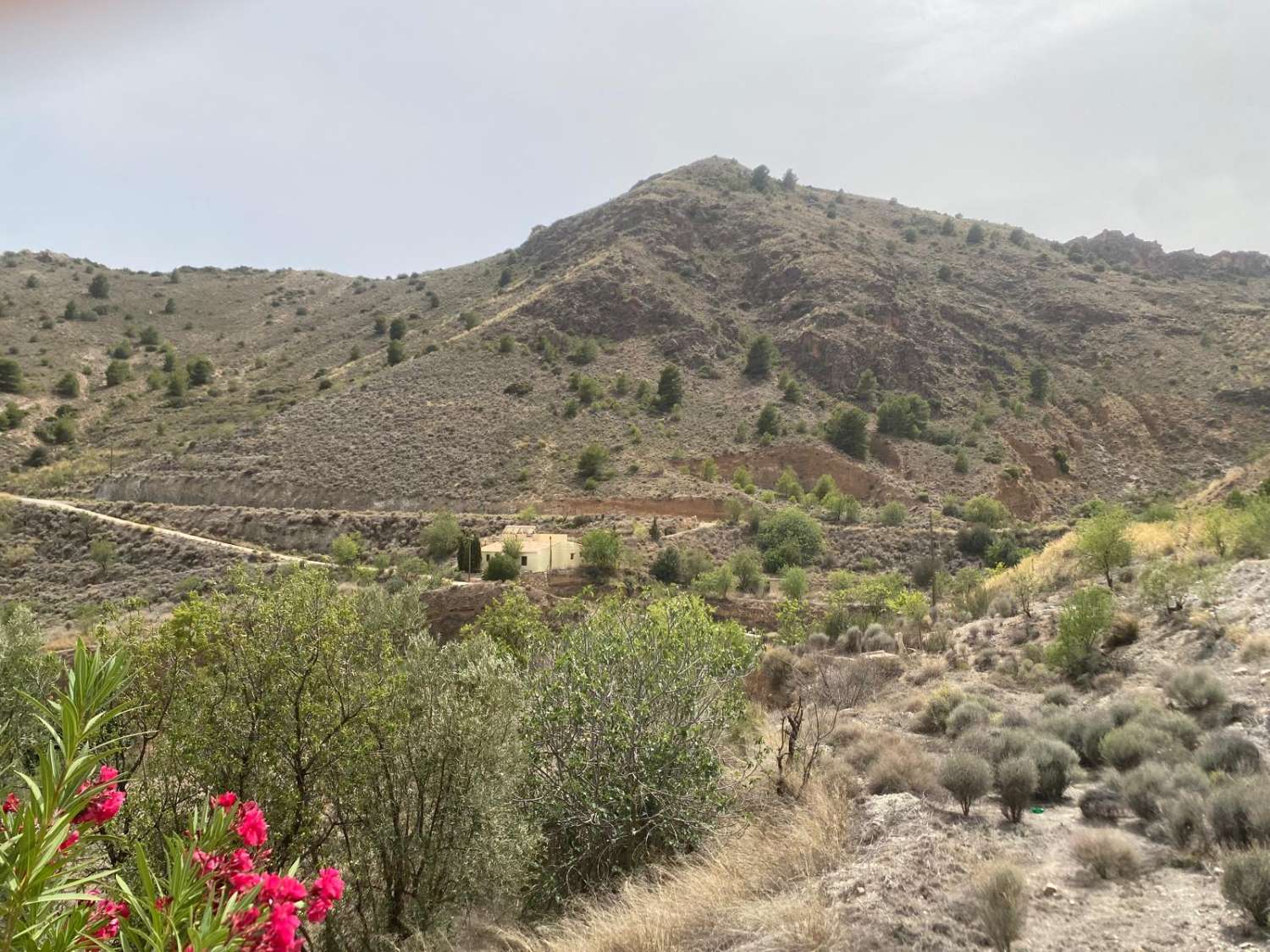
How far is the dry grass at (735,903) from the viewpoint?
18.3ft

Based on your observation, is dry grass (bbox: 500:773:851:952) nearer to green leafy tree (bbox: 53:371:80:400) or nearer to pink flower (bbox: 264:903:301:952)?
pink flower (bbox: 264:903:301:952)

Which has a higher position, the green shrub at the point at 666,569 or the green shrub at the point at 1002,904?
the green shrub at the point at 1002,904

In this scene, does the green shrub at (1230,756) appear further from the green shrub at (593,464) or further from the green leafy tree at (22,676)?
the green shrub at (593,464)

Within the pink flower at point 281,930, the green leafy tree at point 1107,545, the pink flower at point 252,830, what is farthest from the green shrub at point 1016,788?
the green leafy tree at point 1107,545

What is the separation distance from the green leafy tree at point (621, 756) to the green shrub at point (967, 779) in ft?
9.16

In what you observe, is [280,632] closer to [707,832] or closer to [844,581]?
[707,832]

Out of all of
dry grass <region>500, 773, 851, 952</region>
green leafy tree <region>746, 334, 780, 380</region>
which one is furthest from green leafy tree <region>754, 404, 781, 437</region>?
dry grass <region>500, 773, 851, 952</region>

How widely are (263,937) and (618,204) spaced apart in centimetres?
9062

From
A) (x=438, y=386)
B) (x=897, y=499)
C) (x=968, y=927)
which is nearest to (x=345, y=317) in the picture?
(x=438, y=386)

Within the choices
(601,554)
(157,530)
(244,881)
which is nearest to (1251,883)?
(244,881)

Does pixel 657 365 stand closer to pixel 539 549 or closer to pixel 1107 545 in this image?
pixel 539 549

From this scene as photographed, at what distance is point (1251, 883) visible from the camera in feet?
16.9

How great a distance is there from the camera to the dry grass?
Answer: 559cm

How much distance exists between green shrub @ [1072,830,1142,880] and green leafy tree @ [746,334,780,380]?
57.9 metres
